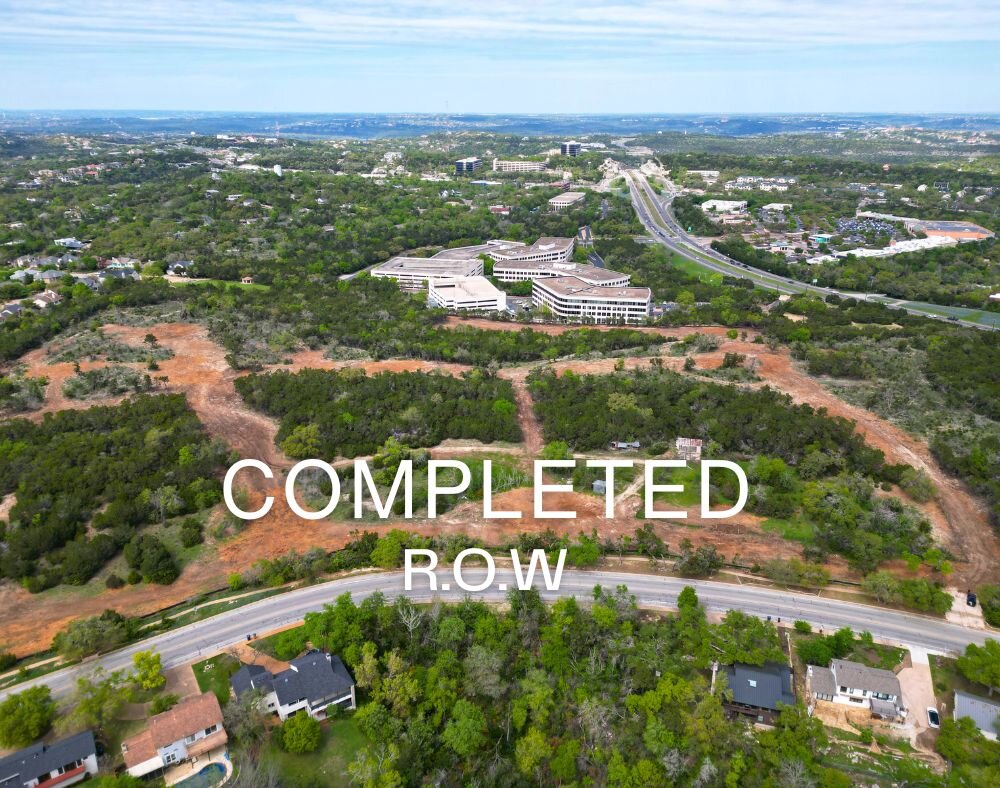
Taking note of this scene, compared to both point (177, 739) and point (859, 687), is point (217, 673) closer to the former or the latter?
point (177, 739)

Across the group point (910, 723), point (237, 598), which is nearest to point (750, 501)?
point (910, 723)

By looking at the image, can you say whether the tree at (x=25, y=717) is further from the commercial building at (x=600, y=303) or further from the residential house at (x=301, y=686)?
the commercial building at (x=600, y=303)

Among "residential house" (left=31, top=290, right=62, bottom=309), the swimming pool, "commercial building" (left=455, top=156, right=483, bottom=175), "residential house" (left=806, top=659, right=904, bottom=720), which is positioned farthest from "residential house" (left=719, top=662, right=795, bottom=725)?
"commercial building" (left=455, top=156, right=483, bottom=175)

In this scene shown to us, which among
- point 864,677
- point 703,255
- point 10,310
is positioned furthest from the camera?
point 703,255

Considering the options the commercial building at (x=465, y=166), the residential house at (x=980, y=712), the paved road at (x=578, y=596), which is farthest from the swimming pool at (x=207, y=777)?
the commercial building at (x=465, y=166)

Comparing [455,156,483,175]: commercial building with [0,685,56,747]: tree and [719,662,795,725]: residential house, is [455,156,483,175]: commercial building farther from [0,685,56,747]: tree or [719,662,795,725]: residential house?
[0,685,56,747]: tree

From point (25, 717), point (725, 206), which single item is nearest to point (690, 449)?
point (25, 717)

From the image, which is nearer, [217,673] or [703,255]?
[217,673]
